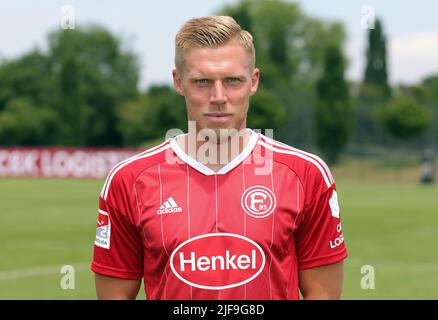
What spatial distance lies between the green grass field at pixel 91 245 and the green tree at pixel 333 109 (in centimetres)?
3094

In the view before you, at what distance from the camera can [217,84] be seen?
3.13m

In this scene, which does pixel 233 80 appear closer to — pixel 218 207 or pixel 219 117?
pixel 219 117

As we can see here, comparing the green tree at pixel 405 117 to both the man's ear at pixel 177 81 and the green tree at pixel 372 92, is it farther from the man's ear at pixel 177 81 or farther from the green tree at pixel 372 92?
the man's ear at pixel 177 81

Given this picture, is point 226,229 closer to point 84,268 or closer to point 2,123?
point 84,268

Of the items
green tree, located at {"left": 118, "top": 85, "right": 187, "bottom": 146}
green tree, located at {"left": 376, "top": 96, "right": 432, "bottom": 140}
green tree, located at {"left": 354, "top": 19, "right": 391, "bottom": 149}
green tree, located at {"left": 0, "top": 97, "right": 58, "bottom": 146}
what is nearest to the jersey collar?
green tree, located at {"left": 376, "top": 96, "right": 432, "bottom": 140}

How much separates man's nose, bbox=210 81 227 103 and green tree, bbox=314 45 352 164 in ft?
188

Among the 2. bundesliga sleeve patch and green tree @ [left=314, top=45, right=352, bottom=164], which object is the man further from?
green tree @ [left=314, top=45, right=352, bottom=164]

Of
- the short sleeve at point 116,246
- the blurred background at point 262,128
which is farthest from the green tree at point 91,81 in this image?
the short sleeve at point 116,246

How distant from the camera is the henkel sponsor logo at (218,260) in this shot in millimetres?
3213

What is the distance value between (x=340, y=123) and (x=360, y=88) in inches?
796

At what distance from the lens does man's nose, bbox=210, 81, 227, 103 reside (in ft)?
10.2

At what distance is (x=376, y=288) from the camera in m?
11.2

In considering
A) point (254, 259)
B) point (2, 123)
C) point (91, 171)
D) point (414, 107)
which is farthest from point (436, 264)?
point (2, 123)

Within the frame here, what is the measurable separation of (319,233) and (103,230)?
856mm
